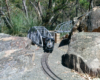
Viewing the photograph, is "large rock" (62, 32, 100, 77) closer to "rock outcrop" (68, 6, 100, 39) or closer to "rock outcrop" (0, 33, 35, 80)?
"rock outcrop" (68, 6, 100, 39)

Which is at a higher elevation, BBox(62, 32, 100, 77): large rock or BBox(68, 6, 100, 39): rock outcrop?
BBox(68, 6, 100, 39): rock outcrop

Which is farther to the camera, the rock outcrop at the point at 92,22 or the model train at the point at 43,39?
the model train at the point at 43,39

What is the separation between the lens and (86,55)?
461 cm

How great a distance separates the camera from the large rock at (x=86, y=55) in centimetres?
415

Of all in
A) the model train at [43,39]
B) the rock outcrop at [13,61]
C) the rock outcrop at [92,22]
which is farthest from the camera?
the model train at [43,39]

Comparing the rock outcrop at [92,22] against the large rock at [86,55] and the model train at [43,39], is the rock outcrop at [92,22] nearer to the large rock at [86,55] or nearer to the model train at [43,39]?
the large rock at [86,55]

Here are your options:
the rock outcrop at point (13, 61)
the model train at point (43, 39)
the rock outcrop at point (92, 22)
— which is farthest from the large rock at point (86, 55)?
the model train at point (43, 39)

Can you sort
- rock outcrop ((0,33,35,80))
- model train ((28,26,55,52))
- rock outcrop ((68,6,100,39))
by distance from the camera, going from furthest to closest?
model train ((28,26,55,52)), rock outcrop ((68,6,100,39)), rock outcrop ((0,33,35,80))

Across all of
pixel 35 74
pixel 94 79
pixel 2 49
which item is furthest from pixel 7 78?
pixel 94 79

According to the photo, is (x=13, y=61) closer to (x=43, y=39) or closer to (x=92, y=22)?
(x=43, y=39)

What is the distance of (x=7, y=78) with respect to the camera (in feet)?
13.0

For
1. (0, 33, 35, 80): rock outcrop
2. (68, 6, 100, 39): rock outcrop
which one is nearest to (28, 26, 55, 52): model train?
(0, 33, 35, 80): rock outcrop

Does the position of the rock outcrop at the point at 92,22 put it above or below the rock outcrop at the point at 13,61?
above

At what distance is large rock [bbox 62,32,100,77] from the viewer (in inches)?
164
